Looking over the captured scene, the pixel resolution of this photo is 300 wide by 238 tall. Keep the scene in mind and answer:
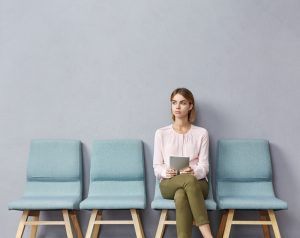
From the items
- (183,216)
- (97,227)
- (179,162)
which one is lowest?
(97,227)

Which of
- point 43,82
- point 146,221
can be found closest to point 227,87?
point 146,221

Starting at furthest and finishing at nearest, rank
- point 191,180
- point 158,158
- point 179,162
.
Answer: point 158,158 < point 179,162 < point 191,180

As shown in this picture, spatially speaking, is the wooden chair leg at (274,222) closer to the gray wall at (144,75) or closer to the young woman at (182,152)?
the gray wall at (144,75)

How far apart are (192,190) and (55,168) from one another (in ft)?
4.01

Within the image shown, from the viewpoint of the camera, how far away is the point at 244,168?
392cm

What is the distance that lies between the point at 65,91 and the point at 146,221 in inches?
50.1

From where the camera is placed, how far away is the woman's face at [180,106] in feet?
12.5

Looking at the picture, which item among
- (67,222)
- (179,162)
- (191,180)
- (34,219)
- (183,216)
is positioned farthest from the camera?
(34,219)

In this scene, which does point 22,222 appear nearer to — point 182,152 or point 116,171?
point 116,171

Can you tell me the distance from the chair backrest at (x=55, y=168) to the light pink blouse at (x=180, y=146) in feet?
2.20

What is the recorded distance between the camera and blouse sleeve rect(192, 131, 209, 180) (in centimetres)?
365

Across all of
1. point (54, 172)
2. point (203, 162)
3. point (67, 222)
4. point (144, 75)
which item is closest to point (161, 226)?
point (203, 162)

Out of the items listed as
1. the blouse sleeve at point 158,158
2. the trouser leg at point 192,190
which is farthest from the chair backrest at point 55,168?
the trouser leg at point 192,190

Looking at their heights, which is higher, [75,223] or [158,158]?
[158,158]
